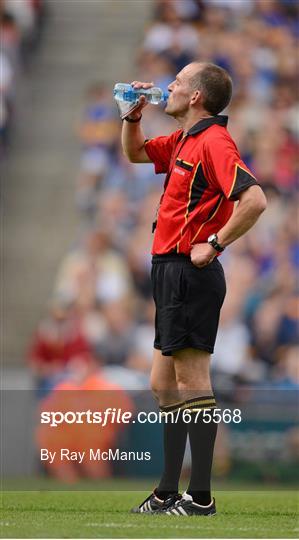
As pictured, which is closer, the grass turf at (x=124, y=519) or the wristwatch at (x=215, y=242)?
the grass turf at (x=124, y=519)

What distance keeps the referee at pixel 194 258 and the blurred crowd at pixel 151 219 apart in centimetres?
447

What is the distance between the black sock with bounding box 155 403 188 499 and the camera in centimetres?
629

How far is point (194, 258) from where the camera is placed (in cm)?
609

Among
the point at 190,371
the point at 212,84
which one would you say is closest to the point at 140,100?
the point at 212,84

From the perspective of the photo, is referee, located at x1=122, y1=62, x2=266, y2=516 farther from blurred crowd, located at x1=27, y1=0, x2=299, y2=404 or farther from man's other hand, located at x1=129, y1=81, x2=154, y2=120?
blurred crowd, located at x1=27, y1=0, x2=299, y2=404

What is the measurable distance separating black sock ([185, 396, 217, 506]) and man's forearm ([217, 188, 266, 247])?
75cm

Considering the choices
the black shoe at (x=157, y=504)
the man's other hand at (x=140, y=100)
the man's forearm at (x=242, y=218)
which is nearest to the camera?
the man's forearm at (x=242, y=218)

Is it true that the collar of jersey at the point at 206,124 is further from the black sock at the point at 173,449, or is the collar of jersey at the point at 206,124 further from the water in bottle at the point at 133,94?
the black sock at the point at 173,449

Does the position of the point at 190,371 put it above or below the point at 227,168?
below

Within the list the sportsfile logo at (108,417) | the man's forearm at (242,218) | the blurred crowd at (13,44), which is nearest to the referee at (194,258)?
the man's forearm at (242,218)

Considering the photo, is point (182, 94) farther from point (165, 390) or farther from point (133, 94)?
point (165, 390)

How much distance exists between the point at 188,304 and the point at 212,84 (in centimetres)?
104

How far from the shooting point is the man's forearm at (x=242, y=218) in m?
5.98

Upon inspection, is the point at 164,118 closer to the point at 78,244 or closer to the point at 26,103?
the point at 78,244
